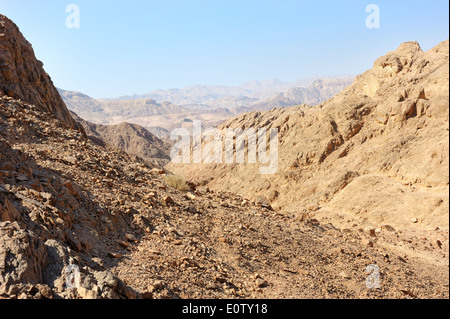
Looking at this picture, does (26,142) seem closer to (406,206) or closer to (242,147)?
(406,206)

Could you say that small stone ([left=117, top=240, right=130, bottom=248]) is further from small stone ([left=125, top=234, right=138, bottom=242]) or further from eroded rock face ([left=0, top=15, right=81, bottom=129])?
eroded rock face ([left=0, top=15, right=81, bottom=129])

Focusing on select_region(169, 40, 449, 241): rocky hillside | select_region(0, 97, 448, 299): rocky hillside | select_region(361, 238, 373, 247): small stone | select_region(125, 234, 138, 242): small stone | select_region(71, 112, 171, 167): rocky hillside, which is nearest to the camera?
select_region(0, 97, 448, 299): rocky hillside

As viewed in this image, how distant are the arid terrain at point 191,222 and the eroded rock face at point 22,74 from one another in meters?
0.05

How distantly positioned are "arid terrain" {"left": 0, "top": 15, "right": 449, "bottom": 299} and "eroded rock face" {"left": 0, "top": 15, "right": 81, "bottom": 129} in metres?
0.05

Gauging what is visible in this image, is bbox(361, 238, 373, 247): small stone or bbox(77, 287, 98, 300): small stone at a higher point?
bbox(77, 287, 98, 300): small stone

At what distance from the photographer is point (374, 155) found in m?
19.3

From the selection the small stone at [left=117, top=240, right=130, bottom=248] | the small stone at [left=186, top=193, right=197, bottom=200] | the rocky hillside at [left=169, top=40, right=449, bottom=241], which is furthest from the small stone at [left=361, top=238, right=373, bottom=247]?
the small stone at [left=117, top=240, right=130, bottom=248]

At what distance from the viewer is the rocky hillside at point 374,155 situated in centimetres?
1503

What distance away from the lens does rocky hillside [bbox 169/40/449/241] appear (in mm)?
15031

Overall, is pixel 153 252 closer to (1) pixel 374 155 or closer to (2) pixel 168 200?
(2) pixel 168 200

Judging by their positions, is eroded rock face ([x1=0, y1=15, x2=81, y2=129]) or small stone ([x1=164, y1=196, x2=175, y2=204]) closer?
small stone ([x1=164, y1=196, x2=175, y2=204])

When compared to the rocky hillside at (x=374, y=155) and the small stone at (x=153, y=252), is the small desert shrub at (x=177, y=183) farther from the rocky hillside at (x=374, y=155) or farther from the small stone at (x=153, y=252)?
the rocky hillside at (x=374, y=155)

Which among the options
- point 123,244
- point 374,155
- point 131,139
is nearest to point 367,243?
point 123,244

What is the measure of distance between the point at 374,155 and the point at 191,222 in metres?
14.6
